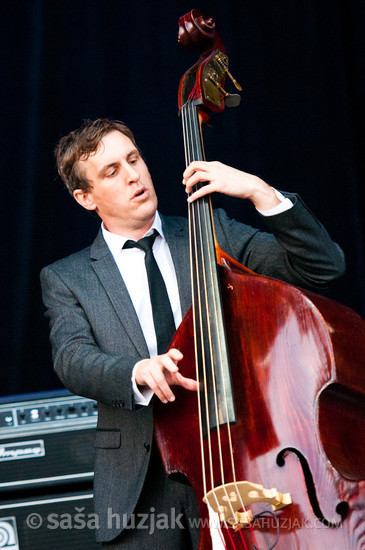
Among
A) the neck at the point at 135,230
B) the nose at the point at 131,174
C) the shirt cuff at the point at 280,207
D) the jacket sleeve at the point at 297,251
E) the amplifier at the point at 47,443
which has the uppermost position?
the nose at the point at 131,174

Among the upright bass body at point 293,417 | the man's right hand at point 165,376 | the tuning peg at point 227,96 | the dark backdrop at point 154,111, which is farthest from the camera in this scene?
the dark backdrop at point 154,111

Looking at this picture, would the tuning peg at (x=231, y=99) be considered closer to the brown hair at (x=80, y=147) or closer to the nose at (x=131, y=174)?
the nose at (x=131, y=174)

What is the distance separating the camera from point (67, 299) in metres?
1.84

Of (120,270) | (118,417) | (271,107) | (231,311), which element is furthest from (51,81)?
(231,311)

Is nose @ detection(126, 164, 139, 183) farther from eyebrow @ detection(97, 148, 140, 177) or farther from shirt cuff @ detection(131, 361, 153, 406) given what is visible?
shirt cuff @ detection(131, 361, 153, 406)

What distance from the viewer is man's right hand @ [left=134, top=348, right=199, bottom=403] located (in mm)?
1340

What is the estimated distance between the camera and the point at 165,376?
4.62 feet

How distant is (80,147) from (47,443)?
0.98 metres

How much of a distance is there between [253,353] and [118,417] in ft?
1.80

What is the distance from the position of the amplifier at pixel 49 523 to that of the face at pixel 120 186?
3.11 feet

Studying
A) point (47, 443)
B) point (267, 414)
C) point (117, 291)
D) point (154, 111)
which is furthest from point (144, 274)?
point (154, 111)

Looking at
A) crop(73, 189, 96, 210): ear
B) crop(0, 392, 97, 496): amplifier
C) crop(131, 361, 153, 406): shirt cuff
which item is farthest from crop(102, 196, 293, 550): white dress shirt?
crop(0, 392, 97, 496): amplifier

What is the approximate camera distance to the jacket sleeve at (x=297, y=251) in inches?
61.1

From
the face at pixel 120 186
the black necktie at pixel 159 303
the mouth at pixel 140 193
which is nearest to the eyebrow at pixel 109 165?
the face at pixel 120 186
